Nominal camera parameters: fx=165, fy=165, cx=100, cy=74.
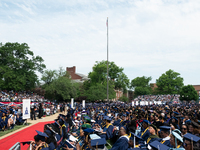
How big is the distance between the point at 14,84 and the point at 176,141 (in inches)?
1514

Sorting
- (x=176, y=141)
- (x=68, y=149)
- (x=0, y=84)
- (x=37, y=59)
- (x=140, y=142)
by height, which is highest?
(x=37, y=59)

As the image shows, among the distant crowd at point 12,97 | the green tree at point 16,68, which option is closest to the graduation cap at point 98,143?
the distant crowd at point 12,97

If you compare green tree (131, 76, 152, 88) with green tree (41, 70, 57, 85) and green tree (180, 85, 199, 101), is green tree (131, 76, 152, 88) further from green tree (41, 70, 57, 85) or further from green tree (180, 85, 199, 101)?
green tree (41, 70, 57, 85)

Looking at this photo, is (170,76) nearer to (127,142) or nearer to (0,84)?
(0,84)

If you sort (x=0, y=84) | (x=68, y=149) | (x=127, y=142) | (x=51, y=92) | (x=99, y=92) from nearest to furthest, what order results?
1. (x=127, y=142)
2. (x=68, y=149)
3. (x=0, y=84)
4. (x=51, y=92)
5. (x=99, y=92)

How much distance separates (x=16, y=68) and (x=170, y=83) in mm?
55462

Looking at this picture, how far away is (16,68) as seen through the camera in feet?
127

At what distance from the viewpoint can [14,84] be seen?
35.9 meters

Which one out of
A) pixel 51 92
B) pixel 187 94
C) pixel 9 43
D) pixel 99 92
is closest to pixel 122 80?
pixel 99 92

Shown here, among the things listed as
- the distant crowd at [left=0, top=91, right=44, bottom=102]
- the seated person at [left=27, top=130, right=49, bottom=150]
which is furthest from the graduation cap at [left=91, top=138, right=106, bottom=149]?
the distant crowd at [left=0, top=91, right=44, bottom=102]

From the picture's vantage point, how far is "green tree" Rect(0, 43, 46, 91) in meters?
36.1

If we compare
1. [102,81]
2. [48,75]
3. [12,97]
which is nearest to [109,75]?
[102,81]

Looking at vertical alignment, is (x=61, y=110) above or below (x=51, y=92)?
below

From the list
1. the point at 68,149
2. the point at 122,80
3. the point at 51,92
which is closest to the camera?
the point at 68,149
